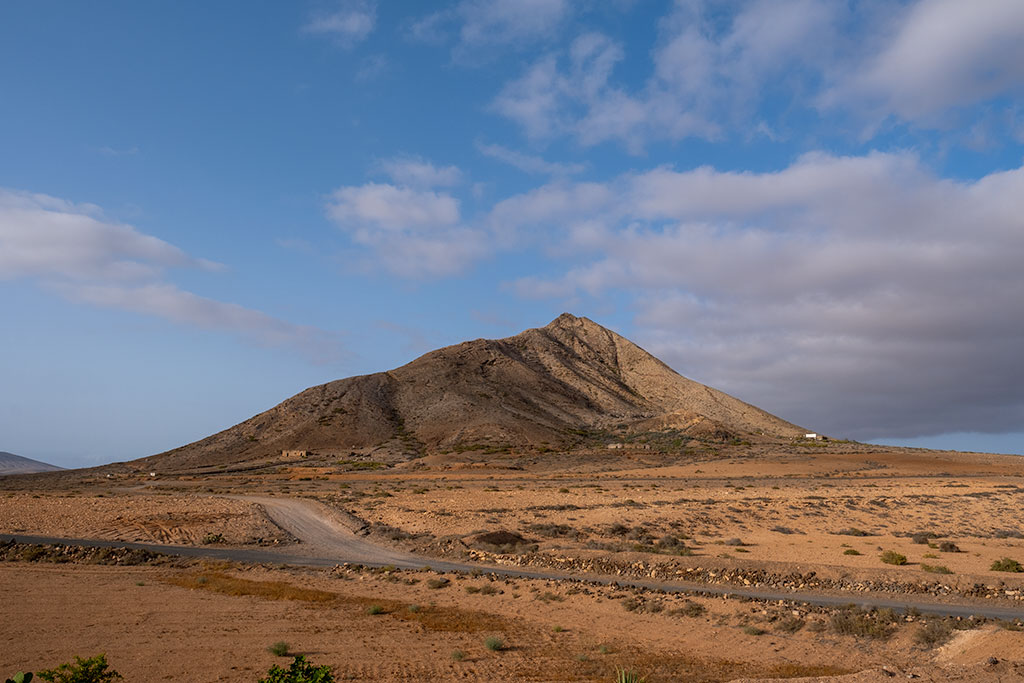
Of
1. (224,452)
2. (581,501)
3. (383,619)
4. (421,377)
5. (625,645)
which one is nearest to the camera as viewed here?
(625,645)

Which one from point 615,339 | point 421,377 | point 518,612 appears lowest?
point 518,612

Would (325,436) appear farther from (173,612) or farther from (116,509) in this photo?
(173,612)

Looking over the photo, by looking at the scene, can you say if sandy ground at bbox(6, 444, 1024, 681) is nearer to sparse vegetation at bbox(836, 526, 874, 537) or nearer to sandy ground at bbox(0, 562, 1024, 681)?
sandy ground at bbox(0, 562, 1024, 681)

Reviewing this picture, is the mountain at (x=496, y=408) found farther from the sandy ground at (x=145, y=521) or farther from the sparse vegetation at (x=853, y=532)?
the sparse vegetation at (x=853, y=532)

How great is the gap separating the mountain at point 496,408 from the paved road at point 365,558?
62.8m

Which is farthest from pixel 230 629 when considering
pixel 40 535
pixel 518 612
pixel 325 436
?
pixel 325 436

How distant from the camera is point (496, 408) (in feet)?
413

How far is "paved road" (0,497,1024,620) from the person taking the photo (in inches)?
810

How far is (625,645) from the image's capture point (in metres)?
16.8

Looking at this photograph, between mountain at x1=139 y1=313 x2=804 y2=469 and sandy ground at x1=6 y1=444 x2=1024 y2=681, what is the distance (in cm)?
5819

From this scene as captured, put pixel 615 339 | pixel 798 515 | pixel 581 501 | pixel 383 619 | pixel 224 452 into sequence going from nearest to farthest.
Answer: pixel 383 619
pixel 798 515
pixel 581 501
pixel 224 452
pixel 615 339

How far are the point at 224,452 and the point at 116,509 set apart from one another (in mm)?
74889

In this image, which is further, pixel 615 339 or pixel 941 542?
pixel 615 339

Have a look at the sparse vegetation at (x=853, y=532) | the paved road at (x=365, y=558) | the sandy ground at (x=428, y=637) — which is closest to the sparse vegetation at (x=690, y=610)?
the sandy ground at (x=428, y=637)
